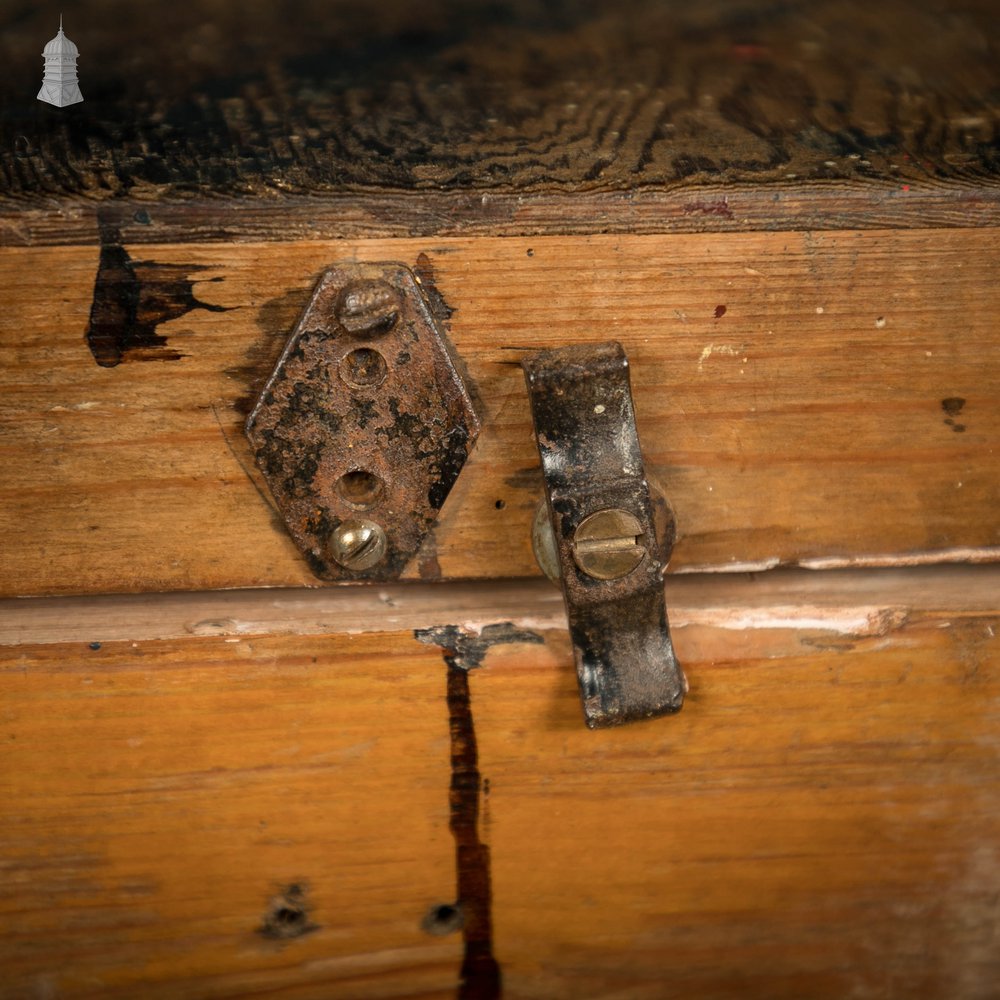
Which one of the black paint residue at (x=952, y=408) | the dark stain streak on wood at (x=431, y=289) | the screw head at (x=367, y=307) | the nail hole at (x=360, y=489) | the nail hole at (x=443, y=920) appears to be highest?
the dark stain streak on wood at (x=431, y=289)

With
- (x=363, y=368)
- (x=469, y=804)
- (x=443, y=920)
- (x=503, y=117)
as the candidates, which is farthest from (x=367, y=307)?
(x=443, y=920)

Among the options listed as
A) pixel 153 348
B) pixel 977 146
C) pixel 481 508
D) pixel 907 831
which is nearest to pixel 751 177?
pixel 977 146

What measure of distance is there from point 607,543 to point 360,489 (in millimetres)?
153

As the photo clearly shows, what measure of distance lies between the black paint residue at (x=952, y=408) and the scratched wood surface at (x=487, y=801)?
12 centimetres

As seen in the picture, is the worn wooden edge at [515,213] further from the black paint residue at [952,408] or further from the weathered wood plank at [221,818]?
the weathered wood plank at [221,818]

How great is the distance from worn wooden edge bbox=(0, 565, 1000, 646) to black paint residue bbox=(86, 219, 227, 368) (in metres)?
0.17

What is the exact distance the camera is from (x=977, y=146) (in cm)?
49

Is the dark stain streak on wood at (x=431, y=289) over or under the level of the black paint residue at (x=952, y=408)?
over

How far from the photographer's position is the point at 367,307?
18.3 inches

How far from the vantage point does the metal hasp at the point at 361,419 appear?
475 millimetres

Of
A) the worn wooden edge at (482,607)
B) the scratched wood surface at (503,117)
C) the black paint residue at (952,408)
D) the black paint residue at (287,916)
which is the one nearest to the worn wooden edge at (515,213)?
the scratched wood surface at (503,117)

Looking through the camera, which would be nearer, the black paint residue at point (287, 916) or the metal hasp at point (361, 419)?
the metal hasp at point (361, 419)

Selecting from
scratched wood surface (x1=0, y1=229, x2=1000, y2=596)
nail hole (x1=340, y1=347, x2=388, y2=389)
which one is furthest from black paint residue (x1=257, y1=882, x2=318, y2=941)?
nail hole (x1=340, y1=347, x2=388, y2=389)

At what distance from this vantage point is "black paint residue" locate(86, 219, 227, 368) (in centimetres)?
47
